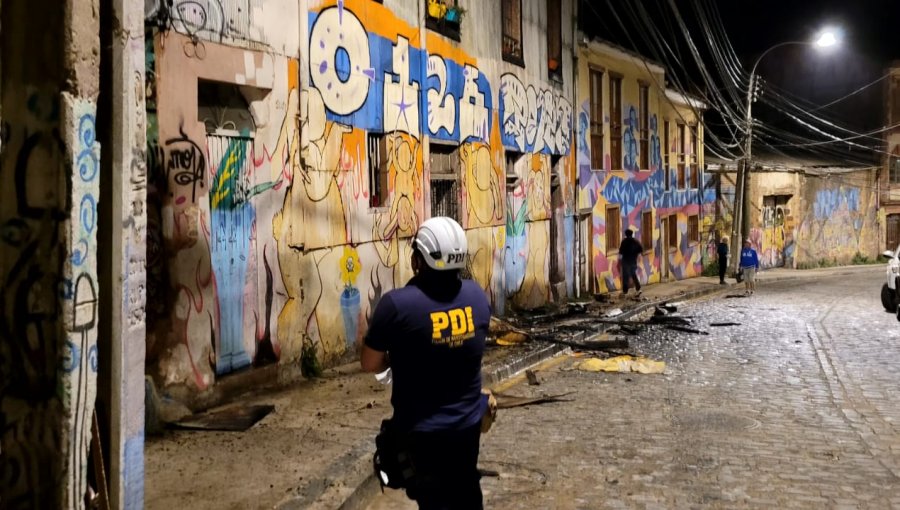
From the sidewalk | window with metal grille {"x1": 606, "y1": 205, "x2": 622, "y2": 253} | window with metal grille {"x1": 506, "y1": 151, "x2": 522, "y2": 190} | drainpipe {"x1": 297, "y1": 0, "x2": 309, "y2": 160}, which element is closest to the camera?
the sidewalk

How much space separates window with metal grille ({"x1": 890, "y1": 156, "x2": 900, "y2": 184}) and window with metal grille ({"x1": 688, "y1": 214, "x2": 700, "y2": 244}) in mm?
14868

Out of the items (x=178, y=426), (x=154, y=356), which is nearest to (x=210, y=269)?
(x=154, y=356)

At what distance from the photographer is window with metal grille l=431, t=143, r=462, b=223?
48.1 ft

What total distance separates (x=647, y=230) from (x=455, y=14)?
1526 centimetres

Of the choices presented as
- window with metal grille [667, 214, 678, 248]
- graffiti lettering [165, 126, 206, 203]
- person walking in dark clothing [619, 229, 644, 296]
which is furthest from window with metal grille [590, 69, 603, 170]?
graffiti lettering [165, 126, 206, 203]

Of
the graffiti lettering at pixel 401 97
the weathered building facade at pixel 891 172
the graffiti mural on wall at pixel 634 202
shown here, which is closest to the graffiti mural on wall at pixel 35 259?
the graffiti lettering at pixel 401 97

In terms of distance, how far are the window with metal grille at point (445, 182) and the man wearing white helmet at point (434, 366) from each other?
1048 centimetres

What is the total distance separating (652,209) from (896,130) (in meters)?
20.8

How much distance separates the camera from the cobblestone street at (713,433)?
6.50m

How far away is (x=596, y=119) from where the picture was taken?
23844 mm

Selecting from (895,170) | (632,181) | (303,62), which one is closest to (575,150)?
(632,181)

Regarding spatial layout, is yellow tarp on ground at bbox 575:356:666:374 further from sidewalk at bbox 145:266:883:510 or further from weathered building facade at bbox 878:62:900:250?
weathered building facade at bbox 878:62:900:250

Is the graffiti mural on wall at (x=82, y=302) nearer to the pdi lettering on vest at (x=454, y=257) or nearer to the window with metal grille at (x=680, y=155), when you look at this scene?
the pdi lettering on vest at (x=454, y=257)

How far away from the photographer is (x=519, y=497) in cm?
642
